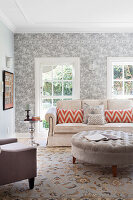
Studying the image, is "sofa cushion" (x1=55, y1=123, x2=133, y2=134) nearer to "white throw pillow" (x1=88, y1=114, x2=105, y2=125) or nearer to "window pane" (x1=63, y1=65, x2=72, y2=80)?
"white throw pillow" (x1=88, y1=114, x2=105, y2=125)

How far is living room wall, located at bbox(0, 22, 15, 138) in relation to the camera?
202 inches

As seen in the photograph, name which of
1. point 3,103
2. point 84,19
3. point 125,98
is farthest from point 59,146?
point 84,19

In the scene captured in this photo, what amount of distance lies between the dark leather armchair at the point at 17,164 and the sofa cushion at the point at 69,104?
9.36 feet

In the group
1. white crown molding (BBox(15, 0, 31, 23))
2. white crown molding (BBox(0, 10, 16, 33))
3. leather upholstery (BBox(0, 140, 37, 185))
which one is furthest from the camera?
white crown molding (BBox(0, 10, 16, 33))

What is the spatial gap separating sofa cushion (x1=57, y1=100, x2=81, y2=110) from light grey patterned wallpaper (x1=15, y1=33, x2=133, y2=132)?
1.91 ft

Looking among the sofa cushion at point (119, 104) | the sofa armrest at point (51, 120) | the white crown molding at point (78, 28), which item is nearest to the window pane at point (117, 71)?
the sofa cushion at point (119, 104)

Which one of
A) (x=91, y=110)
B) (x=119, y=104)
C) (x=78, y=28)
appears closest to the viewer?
(x=91, y=110)

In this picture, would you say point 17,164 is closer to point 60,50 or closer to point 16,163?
point 16,163

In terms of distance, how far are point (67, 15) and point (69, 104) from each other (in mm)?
1995

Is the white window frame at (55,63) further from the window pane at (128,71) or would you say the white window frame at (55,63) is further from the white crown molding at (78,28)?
the window pane at (128,71)

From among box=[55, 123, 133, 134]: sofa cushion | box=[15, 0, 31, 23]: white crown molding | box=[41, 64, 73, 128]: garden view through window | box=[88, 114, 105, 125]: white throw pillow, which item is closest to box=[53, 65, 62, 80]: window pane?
box=[41, 64, 73, 128]: garden view through window

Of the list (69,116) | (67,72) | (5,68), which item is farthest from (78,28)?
(69,116)

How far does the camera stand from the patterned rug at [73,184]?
110 inches

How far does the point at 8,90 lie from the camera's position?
218 inches
